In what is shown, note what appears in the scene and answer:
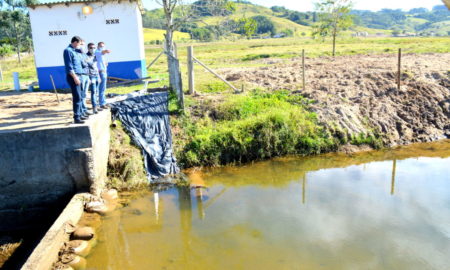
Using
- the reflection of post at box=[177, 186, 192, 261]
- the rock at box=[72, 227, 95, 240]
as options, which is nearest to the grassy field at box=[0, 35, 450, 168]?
the reflection of post at box=[177, 186, 192, 261]

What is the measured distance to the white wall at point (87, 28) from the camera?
1437cm

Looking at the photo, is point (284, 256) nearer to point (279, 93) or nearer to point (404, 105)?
point (279, 93)

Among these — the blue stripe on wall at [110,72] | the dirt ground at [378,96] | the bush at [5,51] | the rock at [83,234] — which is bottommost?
the rock at [83,234]

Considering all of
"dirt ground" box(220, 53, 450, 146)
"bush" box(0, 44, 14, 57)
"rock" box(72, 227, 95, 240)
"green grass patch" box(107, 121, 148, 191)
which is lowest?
"rock" box(72, 227, 95, 240)

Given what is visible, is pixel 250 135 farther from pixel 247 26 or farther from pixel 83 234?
pixel 83 234

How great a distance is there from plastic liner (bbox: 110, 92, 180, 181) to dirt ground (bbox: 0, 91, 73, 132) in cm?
143

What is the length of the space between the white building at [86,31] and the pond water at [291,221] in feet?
25.4

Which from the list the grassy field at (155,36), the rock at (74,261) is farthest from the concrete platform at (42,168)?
the grassy field at (155,36)

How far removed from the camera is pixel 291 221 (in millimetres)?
6895

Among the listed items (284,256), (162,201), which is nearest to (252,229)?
(284,256)

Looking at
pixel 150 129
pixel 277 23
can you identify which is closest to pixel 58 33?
pixel 150 129

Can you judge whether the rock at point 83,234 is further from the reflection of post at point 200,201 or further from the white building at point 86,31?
the white building at point 86,31

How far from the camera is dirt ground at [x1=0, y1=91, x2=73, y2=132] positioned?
8.01m

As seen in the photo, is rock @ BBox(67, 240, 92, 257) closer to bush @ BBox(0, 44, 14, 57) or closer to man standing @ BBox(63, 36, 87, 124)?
man standing @ BBox(63, 36, 87, 124)
